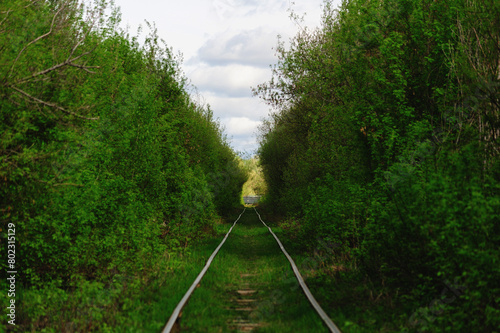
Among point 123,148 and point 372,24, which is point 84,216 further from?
point 372,24

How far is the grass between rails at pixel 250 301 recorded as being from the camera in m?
7.69

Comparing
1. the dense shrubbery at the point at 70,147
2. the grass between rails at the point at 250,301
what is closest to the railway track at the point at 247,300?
the grass between rails at the point at 250,301

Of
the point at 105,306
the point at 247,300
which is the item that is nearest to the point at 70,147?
the point at 105,306

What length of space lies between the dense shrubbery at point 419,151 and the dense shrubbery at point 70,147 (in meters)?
6.10

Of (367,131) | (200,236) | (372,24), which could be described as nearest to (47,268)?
(367,131)

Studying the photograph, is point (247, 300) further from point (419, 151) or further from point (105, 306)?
point (419, 151)

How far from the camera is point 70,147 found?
32.4 ft

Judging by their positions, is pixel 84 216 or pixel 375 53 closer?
pixel 84 216

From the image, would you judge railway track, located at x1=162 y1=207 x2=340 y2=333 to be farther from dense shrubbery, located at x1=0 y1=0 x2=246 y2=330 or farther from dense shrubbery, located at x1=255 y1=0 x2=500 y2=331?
dense shrubbery, located at x1=0 y1=0 x2=246 y2=330

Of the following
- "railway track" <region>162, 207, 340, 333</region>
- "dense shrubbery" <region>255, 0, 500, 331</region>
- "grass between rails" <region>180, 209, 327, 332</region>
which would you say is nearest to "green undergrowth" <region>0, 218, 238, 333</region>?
"railway track" <region>162, 207, 340, 333</region>

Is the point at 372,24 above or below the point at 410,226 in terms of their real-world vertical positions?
above

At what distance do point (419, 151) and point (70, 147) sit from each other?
25.3 feet

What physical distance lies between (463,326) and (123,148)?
9.52 meters

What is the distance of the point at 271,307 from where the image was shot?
9.09 m
